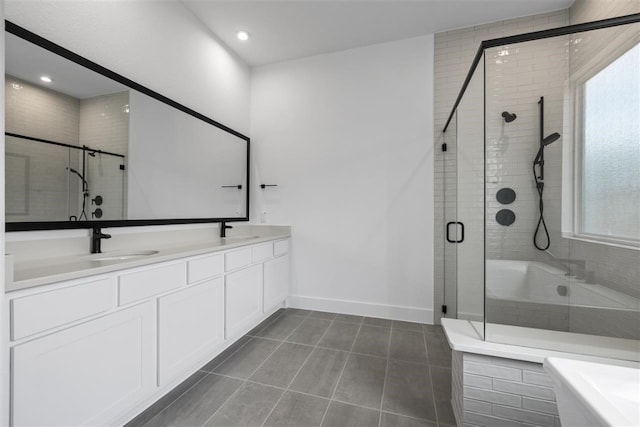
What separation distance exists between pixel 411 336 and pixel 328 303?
97 centimetres

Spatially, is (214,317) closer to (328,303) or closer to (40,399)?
(40,399)

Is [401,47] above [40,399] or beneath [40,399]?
above

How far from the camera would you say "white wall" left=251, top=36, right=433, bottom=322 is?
281 cm

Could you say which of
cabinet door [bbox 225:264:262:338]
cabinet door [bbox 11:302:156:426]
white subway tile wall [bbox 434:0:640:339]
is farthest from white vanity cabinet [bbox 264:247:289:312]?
white subway tile wall [bbox 434:0:640:339]

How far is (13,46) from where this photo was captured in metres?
1.36

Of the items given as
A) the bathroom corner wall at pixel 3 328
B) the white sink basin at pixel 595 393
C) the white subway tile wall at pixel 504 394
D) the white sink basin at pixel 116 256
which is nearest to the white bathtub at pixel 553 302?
the white subway tile wall at pixel 504 394

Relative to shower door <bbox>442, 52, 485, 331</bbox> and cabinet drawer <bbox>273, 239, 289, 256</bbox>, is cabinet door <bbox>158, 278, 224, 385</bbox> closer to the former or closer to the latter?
cabinet drawer <bbox>273, 239, 289, 256</bbox>

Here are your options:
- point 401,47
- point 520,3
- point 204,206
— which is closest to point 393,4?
point 401,47

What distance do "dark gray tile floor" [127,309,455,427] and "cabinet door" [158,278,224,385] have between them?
0.19 m

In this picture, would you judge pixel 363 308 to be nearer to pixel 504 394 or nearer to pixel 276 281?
pixel 276 281

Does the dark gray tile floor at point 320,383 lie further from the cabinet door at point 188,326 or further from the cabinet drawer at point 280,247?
the cabinet drawer at point 280,247

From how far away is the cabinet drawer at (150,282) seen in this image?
1347mm

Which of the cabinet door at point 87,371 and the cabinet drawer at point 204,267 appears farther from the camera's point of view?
the cabinet drawer at point 204,267

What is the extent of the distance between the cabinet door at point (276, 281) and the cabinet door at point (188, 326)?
2.25ft
